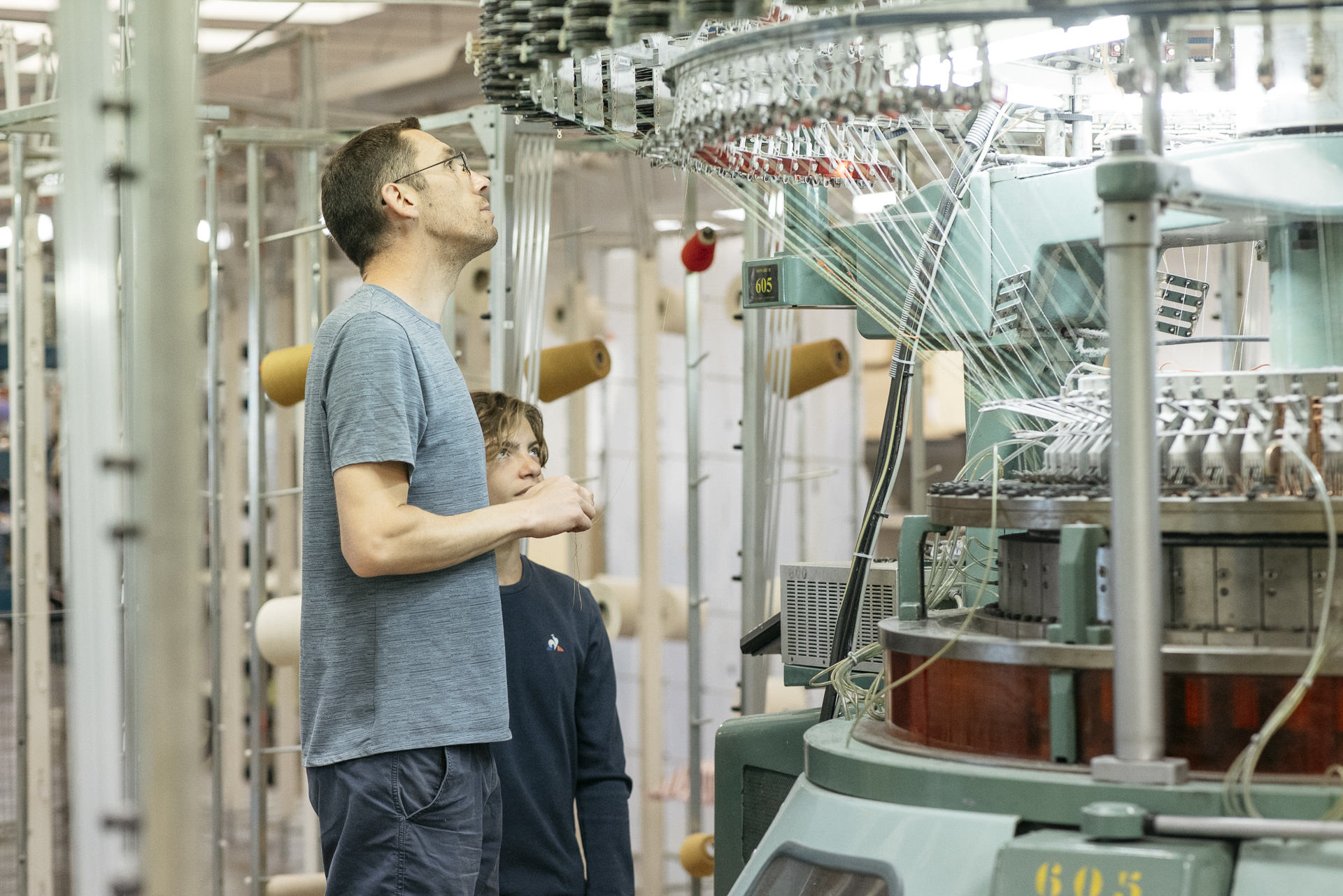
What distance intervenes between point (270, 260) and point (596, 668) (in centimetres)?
593

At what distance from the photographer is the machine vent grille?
99.0 inches

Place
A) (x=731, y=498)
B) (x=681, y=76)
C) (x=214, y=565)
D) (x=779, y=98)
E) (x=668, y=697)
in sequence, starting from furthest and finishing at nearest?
(x=668, y=697) → (x=731, y=498) → (x=214, y=565) → (x=681, y=76) → (x=779, y=98)

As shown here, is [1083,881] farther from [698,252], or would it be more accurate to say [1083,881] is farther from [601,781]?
[698,252]

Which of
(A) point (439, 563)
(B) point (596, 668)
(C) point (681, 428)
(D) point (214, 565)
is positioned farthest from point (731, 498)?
(A) point (439, 563)

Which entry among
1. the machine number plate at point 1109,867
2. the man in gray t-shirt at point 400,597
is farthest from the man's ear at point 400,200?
the machine number plate at point 1109,867

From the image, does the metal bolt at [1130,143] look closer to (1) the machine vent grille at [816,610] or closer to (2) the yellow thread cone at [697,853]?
(1) the machine vent grille at [816,610]

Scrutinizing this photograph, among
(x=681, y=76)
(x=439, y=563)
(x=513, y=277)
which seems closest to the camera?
(x=681, y=76)

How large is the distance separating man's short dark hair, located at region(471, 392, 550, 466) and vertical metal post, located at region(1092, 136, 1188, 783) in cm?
119

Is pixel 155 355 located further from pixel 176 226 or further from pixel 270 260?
pixel 270 260

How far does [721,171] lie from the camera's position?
7.29 feet

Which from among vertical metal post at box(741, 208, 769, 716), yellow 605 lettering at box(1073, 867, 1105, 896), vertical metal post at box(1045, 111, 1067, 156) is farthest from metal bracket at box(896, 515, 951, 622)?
vertical metal post at box(741, 208, 769, 716)

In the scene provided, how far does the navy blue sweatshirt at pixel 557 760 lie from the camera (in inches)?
97.4

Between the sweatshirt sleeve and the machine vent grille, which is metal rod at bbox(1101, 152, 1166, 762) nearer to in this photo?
the machine vent grille

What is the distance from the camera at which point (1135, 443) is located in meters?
1.44
